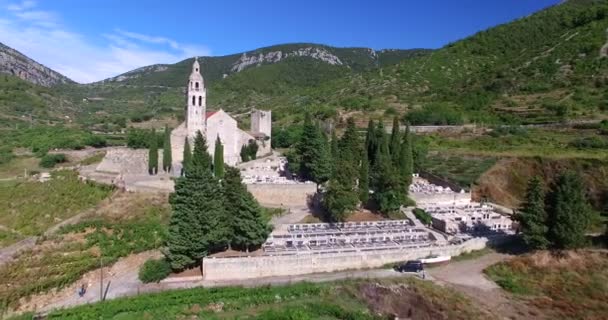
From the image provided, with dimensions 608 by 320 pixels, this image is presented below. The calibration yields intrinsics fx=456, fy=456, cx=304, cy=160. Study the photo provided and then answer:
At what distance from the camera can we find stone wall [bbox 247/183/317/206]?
115 ft

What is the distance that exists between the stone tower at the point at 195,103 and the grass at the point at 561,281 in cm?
2859

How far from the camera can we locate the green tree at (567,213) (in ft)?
88.9

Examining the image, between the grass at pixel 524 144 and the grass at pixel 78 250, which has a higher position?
the grass at pixel 524 144

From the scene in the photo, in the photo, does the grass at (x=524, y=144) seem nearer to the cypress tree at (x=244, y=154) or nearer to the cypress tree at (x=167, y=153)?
the cypress tree at (x=244, y=154)

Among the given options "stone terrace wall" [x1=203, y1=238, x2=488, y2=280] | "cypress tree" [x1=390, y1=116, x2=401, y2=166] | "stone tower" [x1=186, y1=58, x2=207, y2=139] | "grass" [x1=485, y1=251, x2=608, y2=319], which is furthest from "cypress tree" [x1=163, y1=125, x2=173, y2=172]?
"grass" [x1=485, y1=251, x2=608, y2=319]

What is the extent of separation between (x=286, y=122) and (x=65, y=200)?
44.1 m

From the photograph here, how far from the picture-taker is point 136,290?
22922 mm

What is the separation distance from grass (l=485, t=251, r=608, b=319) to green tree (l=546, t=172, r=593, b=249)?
84cm

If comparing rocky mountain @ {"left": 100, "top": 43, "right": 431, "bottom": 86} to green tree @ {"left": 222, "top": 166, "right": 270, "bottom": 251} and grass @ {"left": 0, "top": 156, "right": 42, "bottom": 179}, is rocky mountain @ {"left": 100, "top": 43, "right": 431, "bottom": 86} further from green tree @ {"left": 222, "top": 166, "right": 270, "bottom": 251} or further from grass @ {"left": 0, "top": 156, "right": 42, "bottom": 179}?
green tree @ {"left": 222, "top": 166, "right": 270, "bottom": 251}

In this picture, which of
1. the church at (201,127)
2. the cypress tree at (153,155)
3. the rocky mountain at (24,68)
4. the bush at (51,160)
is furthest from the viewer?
the rocky mountain at (24,68)

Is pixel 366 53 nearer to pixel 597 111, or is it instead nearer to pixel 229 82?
pixel 229 82

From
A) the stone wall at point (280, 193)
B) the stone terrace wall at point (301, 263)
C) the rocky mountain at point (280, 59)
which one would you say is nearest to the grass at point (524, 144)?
the stone wall at point (280, 193)

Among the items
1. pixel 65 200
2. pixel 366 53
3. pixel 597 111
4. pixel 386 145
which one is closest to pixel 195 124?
pixel 65 200

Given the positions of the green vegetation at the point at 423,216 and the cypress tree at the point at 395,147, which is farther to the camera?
the cypress tree at the point at 395,147
